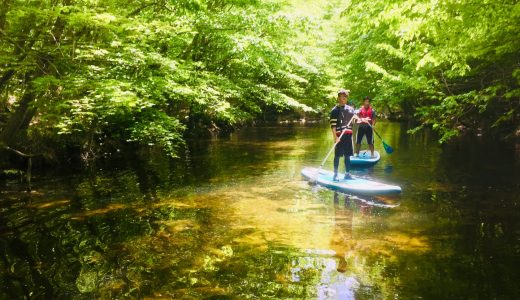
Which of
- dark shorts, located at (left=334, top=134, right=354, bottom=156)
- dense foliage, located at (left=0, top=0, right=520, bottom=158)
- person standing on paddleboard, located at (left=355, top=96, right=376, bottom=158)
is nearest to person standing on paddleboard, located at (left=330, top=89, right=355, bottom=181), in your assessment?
dark shorts, located at (left=334, top=134, right=354, bottom=156)

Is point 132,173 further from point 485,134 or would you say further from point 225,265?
point 485,134

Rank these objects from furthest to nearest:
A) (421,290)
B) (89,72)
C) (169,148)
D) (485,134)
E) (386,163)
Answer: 1. (485,134)
2. (386,163)
3. (169,148)
4. (89,72)
5. (421,290)

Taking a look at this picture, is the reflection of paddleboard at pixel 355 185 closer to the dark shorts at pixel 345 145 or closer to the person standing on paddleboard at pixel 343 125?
the person standing on paddleboard at pixel 343 125

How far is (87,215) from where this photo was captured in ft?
26.2

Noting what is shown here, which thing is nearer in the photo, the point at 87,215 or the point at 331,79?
the point at 87,215

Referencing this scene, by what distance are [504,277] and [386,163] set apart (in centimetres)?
939

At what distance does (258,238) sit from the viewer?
6.42 metres

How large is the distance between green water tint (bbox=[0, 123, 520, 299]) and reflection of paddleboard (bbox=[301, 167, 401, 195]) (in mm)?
286

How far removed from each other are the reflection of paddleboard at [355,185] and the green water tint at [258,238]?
0.29 m

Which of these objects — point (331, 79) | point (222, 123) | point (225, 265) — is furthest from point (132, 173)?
A: point (331, 79)

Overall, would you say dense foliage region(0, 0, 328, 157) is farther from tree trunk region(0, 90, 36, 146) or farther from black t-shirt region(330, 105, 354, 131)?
black t-shirt region(330, 105, 354, 131)

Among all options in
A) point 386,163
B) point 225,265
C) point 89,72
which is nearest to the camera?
point 225,265

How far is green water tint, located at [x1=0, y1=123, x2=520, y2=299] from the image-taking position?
476 cm

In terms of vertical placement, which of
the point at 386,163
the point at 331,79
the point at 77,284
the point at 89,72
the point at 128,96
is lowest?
the point at 77,284
